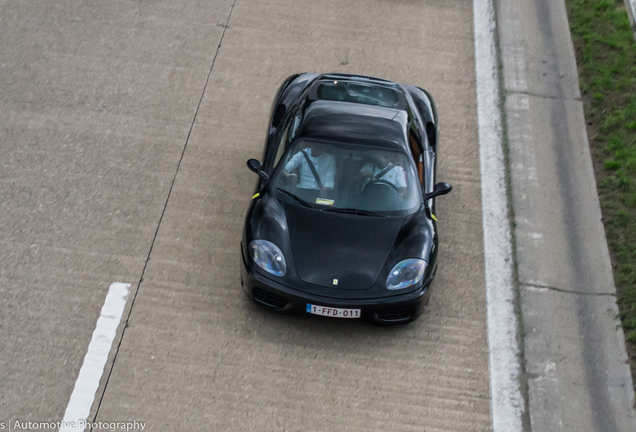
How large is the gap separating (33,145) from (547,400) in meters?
5.99

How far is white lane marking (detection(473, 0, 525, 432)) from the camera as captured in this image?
5.16m

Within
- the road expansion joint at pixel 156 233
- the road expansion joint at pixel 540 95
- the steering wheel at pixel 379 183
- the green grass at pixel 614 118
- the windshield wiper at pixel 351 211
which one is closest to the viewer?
the road expansion joint at pixel 156 233

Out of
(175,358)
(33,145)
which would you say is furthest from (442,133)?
(33,145)

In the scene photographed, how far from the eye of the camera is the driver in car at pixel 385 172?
18.4ft

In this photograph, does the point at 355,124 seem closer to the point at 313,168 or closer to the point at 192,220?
the point at 313,168

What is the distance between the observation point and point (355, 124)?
19.4ft

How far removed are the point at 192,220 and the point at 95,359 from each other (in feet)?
5.84

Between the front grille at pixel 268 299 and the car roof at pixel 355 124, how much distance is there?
1.55 meters

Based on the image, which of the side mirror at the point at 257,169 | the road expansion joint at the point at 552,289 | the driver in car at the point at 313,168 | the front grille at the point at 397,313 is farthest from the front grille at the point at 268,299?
the road expansion joint at the point at 552,289

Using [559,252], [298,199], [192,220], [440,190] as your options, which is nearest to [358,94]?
[440,190]

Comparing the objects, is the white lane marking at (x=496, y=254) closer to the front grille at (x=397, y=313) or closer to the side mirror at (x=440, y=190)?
the front grille at (x=397, y=313)

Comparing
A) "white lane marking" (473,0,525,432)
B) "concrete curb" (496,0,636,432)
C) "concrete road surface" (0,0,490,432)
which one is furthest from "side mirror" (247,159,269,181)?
"concrete curb" (496,0,636,432)

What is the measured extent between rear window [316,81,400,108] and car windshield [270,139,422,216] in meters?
0.83

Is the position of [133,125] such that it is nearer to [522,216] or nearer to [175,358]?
[175,358]
